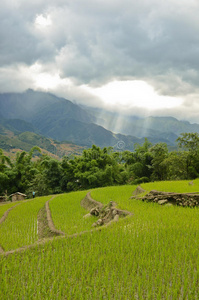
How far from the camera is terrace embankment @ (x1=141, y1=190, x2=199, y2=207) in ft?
33.1

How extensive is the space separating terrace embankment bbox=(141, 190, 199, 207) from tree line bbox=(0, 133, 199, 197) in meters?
14.2

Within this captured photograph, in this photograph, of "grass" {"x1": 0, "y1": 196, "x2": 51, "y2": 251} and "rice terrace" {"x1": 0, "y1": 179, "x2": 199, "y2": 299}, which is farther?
"grass" {"x1": 0, "y1": 196, "x2": 51, "y2": 251}

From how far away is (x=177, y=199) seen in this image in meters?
10.4

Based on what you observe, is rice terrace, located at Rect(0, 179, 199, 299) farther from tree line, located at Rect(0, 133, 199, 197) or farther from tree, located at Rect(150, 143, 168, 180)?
tree, located at Rect(150, 143, 168, 180)

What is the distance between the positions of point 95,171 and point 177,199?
18.1 metres

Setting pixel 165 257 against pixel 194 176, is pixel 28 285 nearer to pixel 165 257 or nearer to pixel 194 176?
pixel 165 257

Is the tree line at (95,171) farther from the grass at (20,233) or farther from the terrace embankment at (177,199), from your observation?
the grass at (20,233)

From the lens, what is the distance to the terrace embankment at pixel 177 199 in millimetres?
10094

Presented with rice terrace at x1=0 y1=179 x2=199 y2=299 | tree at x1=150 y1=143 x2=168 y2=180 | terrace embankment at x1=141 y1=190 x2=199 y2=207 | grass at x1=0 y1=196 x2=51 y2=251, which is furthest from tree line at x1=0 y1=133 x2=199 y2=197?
rice terrace at x1=0 y1=179 x2=199 y2=299

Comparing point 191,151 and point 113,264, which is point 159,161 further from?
point 113,264

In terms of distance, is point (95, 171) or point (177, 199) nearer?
point (177, 199)

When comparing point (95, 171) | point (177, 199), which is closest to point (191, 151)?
point (95, 171)

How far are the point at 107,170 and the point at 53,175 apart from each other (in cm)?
735

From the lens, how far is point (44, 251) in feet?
17.9
